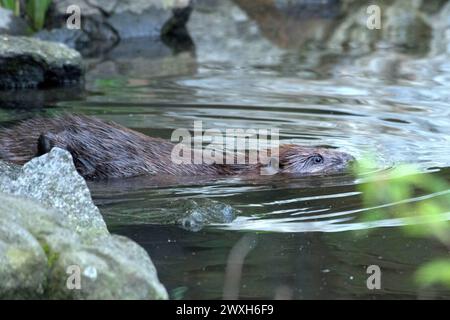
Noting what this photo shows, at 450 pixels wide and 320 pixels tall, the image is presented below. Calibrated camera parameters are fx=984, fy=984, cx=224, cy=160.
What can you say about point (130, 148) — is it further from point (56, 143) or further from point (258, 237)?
point (258, 237)

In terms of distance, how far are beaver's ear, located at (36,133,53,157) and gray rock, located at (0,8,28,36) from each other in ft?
21.0

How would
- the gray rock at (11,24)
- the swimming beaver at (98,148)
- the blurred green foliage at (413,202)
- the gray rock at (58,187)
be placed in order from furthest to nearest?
the gray rock at (11,24)
the swimming beaver at (98,148)
the gray rock at (58,187)
the blurred green foliage at (413,202)

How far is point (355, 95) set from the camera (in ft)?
31.7

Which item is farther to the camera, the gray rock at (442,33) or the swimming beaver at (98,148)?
the gray rock at (442,33)

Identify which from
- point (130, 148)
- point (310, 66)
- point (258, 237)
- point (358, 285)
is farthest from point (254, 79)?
point (358, 285)

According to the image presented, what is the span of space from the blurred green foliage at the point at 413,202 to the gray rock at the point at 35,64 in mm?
4296

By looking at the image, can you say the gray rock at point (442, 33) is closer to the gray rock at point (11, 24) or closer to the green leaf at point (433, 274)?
the gray rock at point (11, 24)

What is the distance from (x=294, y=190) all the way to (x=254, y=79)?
4461 millimetres

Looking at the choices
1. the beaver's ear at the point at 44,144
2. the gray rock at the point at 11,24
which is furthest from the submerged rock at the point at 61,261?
the gray rock at the point at 11,24

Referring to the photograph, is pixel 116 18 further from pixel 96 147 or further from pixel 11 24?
pixel 96 147

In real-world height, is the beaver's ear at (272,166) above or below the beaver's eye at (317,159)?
below

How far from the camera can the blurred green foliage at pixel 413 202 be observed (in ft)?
15.5

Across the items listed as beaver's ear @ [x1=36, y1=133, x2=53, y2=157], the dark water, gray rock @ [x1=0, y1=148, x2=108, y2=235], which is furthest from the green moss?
beaver's ear @ [x1=36, y1=133, x2=53, y2=157]

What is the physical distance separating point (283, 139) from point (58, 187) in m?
3.16
